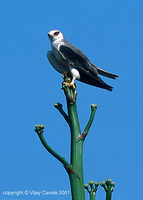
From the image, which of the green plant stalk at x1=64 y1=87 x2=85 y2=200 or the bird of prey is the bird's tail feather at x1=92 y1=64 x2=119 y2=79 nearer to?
the bird of prey

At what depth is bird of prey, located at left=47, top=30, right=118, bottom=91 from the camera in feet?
20.7

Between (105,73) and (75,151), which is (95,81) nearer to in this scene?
(105,73)

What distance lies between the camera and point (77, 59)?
629 cm

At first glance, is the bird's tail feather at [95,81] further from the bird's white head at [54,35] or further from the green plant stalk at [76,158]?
the green plant stalk at [76,158]

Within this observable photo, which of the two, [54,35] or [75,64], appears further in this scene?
[54,35]

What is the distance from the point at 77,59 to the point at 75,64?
11 centimetres

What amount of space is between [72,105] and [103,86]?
1.65m

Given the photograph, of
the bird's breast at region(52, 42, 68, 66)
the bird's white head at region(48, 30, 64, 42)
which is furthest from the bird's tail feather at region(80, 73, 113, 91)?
the bird's white head at region(48, 30, 64, 42)

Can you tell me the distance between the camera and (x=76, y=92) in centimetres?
514

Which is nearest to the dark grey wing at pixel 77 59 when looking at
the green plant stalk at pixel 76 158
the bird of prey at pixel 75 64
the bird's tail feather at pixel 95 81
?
the bird of prey at pixel 75 64

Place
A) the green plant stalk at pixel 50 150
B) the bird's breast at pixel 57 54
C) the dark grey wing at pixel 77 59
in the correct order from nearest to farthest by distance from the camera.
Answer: the green plant stalk at pixel 50 150
the dark grey wing at pixel 77 59
the bird's breast at pixel 57 54

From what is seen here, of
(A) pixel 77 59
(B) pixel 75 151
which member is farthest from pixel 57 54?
(B) pixel 75 151

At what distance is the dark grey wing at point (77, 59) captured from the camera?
6.30m

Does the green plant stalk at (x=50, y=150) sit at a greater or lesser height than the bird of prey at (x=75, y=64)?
lesser
